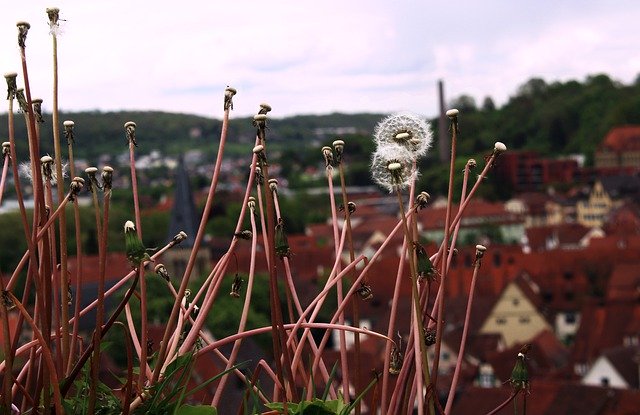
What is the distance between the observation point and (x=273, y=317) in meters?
1.60

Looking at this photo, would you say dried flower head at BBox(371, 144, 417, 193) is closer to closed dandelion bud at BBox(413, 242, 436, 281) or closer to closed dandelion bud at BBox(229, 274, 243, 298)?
closed dandelion bud at BBox(413, 242, 436, 281)

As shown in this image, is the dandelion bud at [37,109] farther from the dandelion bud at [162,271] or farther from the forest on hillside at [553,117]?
the forest on hillside at [553,117]

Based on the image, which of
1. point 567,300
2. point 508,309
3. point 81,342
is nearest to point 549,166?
point 567,300

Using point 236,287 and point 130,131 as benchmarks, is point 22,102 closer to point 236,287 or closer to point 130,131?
point 130,131

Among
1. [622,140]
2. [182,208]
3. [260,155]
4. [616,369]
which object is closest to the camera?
[260,155]

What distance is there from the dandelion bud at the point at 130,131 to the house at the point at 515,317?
47.2 m

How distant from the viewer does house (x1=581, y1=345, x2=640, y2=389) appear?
36.2 m

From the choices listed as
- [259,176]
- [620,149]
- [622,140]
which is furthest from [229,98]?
[622,140]

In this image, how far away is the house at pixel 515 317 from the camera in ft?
162

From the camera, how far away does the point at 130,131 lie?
5.95ft

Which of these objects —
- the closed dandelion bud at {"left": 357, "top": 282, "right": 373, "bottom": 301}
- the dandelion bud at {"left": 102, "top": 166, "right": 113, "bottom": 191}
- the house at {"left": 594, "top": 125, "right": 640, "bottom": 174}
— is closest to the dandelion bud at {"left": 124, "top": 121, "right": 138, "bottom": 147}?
the dandelion bud at {"left": 102, "top": 166, "right": 113, "bottom": 191}

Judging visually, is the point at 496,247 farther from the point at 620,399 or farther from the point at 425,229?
the point at 620,399

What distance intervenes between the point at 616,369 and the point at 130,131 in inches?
1433

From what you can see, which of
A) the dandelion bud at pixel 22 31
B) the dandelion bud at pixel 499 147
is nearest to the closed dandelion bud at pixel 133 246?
the dandelion bud at pixel 22 31
